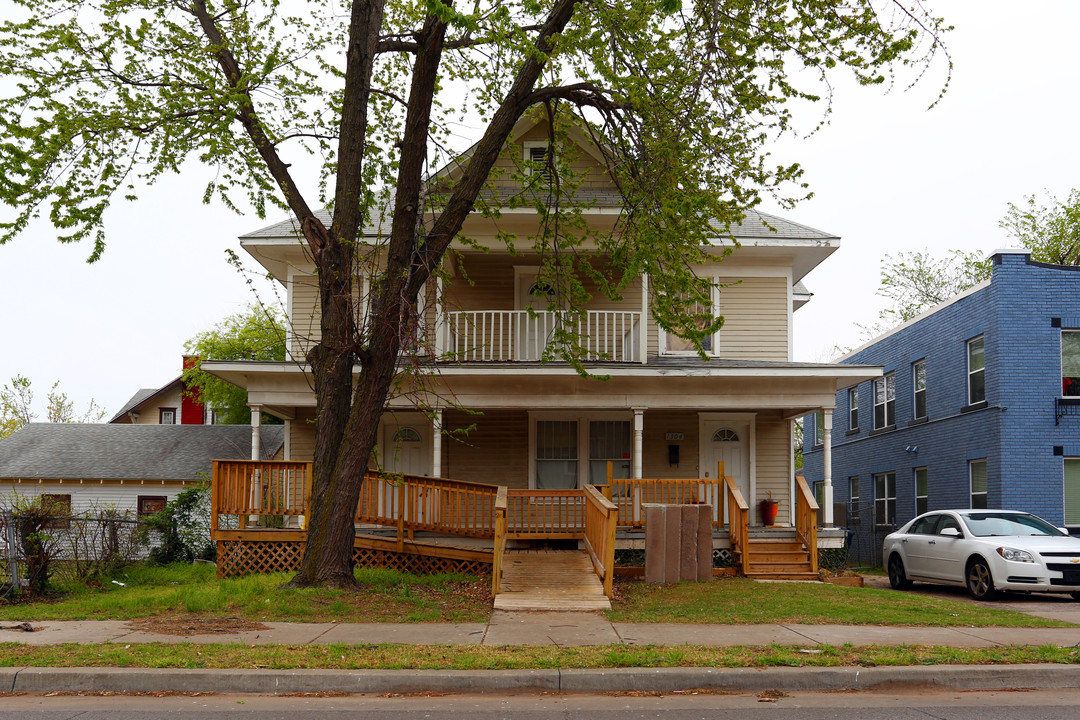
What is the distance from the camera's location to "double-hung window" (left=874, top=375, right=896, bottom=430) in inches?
997

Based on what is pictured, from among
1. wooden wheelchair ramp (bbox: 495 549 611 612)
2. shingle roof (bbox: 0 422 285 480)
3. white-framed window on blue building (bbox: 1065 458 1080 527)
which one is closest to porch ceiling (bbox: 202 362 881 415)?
wooden wheelchair ramp (bbox: 495 549 611 612)

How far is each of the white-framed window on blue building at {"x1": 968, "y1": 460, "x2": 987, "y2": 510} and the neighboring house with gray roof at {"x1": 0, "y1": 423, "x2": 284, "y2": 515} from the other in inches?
675

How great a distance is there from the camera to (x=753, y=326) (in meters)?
19.2

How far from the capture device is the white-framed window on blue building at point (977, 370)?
65.7 feet

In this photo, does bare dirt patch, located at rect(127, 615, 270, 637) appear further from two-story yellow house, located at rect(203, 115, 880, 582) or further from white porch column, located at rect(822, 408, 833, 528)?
white porch column, located at rect(822, 408, 833, 528)

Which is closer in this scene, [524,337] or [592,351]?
[592,351]

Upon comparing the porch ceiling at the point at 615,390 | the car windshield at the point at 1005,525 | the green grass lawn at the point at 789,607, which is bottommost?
the green grass lawn at the point at 789,607

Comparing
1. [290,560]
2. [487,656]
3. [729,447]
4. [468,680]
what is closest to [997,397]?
[729,447]

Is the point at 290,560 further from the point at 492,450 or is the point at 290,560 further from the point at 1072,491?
the point at 1072,491

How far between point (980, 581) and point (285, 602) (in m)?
10.3

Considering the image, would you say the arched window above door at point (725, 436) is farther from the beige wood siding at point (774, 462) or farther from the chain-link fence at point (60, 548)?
the chain-link fence at point (60, 548)

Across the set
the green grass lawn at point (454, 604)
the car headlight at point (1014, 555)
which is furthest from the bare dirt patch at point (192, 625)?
the car headlight at point (1014, 555)

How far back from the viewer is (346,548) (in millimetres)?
12141

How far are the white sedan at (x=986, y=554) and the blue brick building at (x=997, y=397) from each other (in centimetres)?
377
